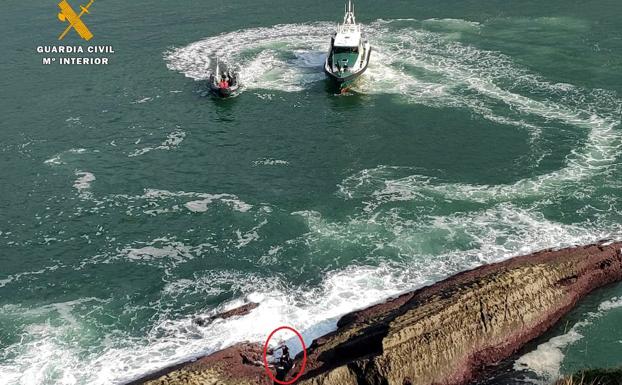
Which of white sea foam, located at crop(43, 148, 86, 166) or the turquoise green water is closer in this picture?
the turquoise green water

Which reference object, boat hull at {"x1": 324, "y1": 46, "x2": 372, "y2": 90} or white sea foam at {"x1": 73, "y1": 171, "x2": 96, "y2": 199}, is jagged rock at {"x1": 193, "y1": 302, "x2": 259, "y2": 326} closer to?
white sea foam at {"x1": 73, "y1": 171, "x2": 96, "y2": 199}

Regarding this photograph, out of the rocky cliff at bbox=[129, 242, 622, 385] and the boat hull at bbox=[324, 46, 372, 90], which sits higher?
the boat hull at bbox=[324, 46, 372, 90]

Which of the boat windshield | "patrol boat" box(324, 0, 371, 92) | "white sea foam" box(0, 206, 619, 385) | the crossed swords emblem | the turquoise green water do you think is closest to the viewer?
"white sea foam" box(0, 206, 619, 385)

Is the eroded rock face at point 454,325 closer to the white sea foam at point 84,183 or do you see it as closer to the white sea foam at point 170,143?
the white sea foam at point 84,183

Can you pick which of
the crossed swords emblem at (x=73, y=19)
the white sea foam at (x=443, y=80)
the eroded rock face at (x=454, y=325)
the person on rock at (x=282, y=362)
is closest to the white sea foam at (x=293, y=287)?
the person on rock at (x=282, y=362)

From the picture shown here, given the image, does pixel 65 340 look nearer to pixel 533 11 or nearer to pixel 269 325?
pixel 269 325

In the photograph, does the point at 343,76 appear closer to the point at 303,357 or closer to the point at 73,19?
the point at 303,357

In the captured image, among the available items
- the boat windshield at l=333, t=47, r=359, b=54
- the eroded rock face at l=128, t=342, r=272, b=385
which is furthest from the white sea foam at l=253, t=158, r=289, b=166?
the eroded rock face at l=128, t=342, r=272, b=385
